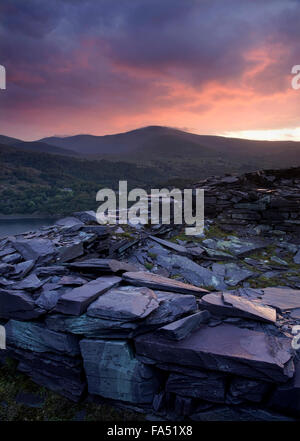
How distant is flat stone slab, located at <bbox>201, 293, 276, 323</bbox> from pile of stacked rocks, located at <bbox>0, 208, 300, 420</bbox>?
2cm

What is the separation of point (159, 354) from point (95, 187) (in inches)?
1376

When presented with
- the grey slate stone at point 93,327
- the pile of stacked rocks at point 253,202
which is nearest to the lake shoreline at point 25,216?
the pile of stacked rocks at point 253,202

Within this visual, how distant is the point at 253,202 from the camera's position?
35.9ft

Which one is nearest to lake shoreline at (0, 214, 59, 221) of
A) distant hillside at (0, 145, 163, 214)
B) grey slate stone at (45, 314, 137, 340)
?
distant hillside at (0, 145, 163, 214)

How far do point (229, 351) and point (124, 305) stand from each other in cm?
173

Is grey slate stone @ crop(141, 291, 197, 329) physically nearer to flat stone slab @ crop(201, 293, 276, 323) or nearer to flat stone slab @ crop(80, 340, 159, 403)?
flat stone slab @ crop(201, 293, 276, 323)

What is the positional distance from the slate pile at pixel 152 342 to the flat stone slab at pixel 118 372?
0.6 inches

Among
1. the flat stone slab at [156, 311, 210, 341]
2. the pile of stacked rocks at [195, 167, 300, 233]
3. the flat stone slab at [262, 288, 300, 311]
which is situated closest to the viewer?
the flat stone slab at [156, 311, 210, 341]

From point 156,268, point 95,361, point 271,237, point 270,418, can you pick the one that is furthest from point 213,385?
point 271,237

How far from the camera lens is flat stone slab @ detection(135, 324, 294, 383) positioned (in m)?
3.31

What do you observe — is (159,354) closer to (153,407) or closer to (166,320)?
(166,320)

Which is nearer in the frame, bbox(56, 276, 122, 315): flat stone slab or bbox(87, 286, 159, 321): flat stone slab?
bbox(87, 286, 159, 321): flat stone slab

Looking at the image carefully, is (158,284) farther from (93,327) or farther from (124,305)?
(93,327)

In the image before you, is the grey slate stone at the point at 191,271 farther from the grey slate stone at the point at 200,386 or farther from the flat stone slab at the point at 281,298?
the grey slate stone at the point at 200,386
